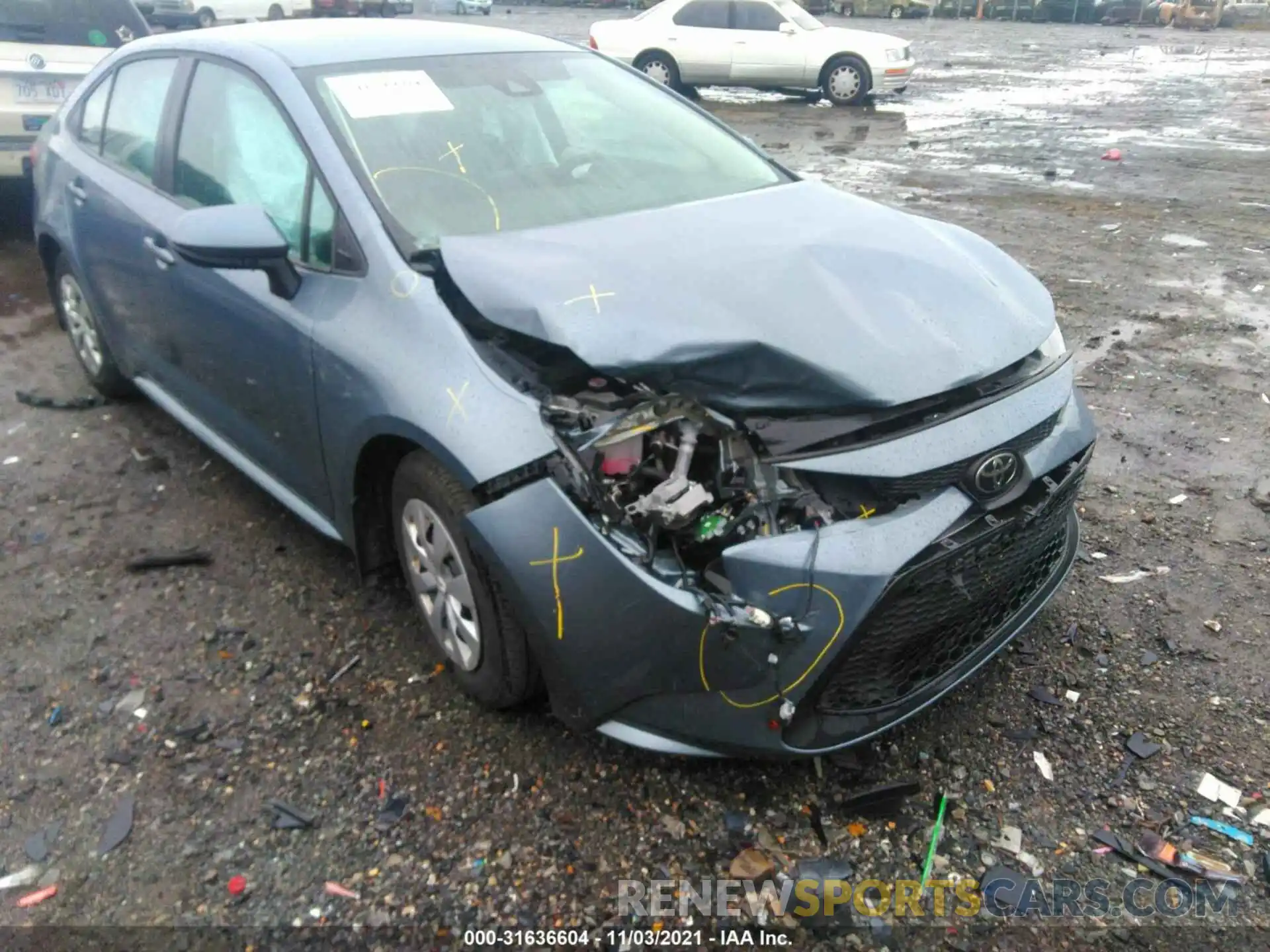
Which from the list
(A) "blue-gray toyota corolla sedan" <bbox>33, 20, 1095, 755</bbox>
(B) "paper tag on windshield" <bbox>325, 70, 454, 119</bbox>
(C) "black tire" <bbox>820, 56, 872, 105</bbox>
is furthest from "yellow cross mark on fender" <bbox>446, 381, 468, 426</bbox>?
(C) "black tire" <bbox>820, 56, 872, 105</bbox>

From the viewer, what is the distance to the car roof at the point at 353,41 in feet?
10.6

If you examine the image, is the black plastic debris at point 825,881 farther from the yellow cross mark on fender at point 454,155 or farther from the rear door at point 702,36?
the rear door at point 702,36

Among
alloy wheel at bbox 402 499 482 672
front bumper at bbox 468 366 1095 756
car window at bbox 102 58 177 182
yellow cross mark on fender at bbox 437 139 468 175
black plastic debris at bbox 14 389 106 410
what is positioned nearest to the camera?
front bumper at bbox 468 366 1095 756

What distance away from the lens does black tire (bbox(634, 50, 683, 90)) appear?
49.1 ft

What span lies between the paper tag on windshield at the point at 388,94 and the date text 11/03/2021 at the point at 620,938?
2.34 meters

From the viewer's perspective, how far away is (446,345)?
2.44 metres

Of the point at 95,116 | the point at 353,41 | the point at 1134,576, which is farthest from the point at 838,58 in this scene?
the point at 1134,576

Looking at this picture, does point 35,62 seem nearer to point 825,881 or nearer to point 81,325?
point 81,325

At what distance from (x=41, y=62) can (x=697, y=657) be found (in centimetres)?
686

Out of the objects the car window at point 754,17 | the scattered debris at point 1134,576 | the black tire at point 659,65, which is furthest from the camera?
the black tire at point 659,65

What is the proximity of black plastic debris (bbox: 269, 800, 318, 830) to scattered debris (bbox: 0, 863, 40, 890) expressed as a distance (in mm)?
533

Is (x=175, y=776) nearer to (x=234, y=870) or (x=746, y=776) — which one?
(x=234, y=870)

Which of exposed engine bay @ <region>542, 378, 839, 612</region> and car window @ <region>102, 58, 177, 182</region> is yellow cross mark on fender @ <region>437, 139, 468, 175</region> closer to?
exposed engine bay @ <region>542, 378, 839, 612</region>

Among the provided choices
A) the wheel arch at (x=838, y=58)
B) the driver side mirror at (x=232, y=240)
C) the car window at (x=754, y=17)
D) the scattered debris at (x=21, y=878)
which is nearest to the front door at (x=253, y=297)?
the driver side mirror at (x=232, y=240)
